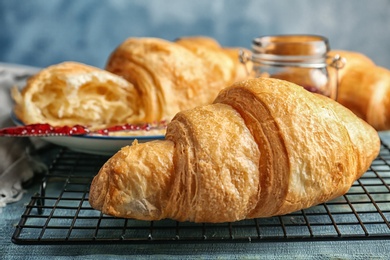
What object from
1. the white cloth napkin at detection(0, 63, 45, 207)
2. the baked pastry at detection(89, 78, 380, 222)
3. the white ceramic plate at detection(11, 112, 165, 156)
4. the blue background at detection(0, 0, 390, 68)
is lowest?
the blue background at detection(0, 0, 390, 68)

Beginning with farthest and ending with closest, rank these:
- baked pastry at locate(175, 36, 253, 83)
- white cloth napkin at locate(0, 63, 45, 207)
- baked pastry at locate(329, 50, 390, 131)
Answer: baked pastry at locate(175, 36, 253, 83) < baked pastry at locate(329, 50, 390, 131) < white cloth napkin at locate(0, 63, 45, 207)

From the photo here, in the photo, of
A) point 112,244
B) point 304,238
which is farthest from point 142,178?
point 304,238

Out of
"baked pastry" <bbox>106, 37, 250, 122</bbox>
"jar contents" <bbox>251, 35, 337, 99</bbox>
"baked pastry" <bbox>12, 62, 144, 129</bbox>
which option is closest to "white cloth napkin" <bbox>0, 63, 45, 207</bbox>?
"baked pastry" <bbox>12, 62, 144, 129</bbox>

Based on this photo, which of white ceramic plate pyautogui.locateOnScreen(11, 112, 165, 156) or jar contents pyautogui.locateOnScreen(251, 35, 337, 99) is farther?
jar contents pyautogui.locateOnScreen(251, 35, 337, 99)

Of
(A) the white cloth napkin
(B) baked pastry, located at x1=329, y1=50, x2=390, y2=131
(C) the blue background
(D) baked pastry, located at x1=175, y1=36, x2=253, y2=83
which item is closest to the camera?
(A) the white cloth napkin

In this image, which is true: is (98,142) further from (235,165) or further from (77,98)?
(235,165)

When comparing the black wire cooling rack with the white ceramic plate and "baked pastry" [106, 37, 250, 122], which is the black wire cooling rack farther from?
"baked pastry" [106, 37, 250, 122]

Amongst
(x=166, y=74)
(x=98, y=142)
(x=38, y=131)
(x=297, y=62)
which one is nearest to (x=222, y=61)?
(x=166, y=74)
